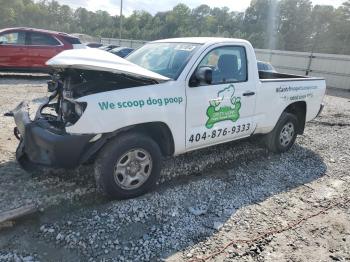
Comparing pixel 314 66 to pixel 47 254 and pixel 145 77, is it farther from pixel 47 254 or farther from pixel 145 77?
pixel 47 254

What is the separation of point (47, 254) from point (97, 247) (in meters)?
0.44

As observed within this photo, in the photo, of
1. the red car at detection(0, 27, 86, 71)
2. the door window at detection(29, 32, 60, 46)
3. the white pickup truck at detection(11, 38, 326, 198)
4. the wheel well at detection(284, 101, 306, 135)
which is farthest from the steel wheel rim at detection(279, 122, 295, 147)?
the door window at detection(29, 32, 60, 46)

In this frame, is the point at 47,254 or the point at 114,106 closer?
the point at 47,254

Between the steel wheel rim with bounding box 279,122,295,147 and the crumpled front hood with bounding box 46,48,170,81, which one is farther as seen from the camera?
the steel wheel rim with bounding box 279,122,295,147

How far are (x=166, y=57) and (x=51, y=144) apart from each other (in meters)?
1.92

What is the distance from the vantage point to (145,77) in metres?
3.93

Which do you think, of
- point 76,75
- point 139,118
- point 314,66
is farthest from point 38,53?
point 314,66

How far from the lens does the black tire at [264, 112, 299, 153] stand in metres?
5.96

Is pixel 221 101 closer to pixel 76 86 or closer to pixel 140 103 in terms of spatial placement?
pixel 140 103

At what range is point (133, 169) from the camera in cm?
408

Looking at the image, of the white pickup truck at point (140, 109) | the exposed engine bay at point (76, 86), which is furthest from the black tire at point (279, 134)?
the exposed engine bay at point (76, 86)

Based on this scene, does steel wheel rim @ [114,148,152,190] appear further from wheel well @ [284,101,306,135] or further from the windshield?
wheel well @ [284,101,306,135]

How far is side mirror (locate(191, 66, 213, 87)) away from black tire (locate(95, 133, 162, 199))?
90cm

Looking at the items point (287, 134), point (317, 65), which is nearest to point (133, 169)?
point (287, 134)
